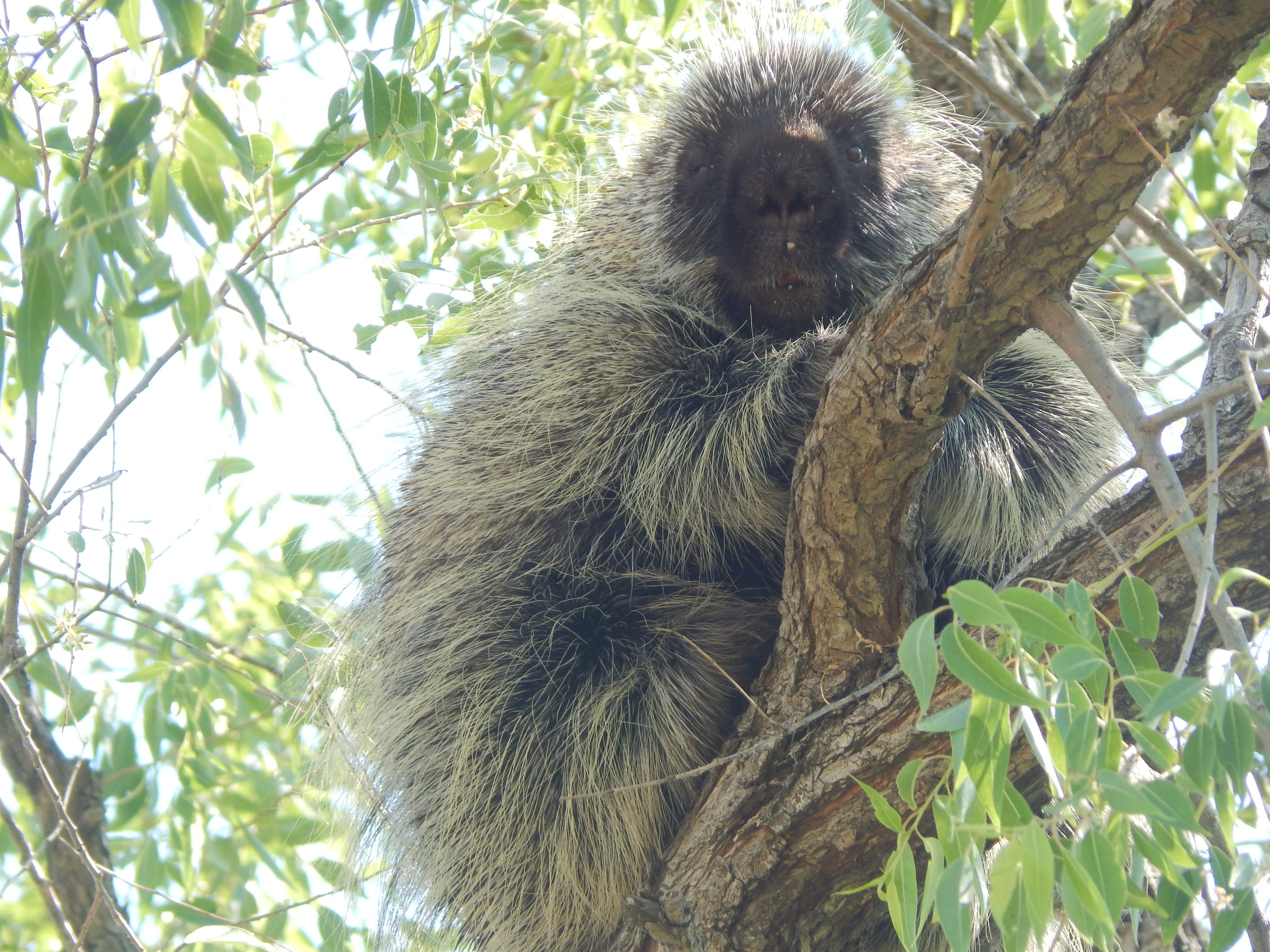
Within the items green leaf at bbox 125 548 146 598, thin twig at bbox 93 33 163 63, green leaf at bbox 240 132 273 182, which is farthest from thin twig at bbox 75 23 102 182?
green leaf at bbox 125 548 146 598

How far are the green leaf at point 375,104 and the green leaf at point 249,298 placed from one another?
32.3 inches

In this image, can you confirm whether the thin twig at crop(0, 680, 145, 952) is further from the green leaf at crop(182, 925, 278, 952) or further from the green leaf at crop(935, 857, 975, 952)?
the green leaf at crop(935, 857, 975, 952)

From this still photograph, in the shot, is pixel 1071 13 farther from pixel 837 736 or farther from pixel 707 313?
pixel 837 736

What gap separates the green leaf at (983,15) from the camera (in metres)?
1.37

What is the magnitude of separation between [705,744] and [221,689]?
4.60 ft

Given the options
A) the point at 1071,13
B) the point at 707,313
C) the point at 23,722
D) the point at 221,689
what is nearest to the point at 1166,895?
the point at 707,313

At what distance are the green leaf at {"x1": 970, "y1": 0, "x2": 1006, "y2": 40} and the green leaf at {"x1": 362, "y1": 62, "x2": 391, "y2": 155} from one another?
2.71ft

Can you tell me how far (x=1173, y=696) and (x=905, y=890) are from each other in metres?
0.33

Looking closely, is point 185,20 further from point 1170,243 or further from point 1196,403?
point 1170,243

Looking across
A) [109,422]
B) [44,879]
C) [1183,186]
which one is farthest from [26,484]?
[1183,186]

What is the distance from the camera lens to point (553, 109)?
3.06 m

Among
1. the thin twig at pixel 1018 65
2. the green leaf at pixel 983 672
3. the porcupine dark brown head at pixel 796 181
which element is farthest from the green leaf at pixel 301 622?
the thin twig at pixel 1018 65

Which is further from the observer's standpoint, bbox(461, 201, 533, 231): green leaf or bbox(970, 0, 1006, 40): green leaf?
bbox(461, 201, 533, 231): green leaf

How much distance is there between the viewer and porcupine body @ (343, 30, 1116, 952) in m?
1.79
